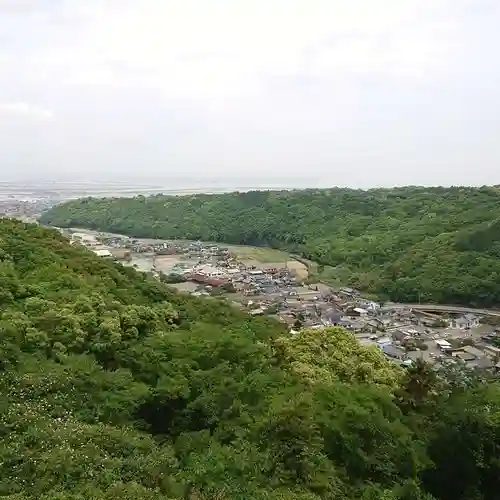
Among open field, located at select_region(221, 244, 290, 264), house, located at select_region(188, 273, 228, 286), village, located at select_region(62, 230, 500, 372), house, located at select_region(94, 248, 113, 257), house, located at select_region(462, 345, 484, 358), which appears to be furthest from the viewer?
open field, located at select_region(221, 244, 290, 264)

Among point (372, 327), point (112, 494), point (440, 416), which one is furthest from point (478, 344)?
→ point (112, 494)

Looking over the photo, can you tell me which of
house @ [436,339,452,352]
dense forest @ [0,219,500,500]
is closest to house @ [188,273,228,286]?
house @ [436,339,452,352]

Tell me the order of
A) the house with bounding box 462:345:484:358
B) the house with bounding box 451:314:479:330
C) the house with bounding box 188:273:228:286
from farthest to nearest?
1. the house with bounding box 188:273:228:286
2. the house with bounding box 451:314:479:330
3. the house with bounding box 462:345:484:358

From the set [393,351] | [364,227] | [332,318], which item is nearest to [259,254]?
[364,227]

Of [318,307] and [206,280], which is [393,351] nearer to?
[318,307]

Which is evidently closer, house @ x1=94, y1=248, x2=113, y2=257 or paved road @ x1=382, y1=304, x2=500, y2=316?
paved road @ x1=382, y1=304, x2=500, y2=316

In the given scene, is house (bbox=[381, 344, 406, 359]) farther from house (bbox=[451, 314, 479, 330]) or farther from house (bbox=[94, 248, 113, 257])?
house (bbox=[94, 248, 113, 257])
